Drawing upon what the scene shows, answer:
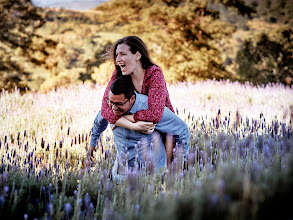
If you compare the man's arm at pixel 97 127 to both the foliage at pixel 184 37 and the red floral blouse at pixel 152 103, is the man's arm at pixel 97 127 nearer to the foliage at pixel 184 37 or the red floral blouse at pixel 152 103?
the red floral blouse at pixel 152 103

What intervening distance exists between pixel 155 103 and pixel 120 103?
0.33m

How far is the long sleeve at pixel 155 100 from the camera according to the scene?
243 centimetres

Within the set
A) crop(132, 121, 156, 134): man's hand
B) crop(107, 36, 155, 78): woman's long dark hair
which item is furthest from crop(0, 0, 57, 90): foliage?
crop(132, 121, 156, 134): man's hand

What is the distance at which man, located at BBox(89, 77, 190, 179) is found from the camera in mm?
2377

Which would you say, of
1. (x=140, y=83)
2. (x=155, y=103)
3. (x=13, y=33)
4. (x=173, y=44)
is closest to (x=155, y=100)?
(x=155, y=103)

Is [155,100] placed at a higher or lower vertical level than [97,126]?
higher

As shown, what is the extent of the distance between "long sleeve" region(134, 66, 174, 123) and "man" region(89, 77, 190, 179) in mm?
118

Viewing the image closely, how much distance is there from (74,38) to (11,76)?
5649 millimetres

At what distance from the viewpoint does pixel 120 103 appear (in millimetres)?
2402

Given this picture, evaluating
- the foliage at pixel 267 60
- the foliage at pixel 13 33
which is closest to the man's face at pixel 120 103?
the foliage at pixel 13 33

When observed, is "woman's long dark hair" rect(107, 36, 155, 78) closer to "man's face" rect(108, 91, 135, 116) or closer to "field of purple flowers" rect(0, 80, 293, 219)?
"man's face" rect(108, 91, 135, 116)

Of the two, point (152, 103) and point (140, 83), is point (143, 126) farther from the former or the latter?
point (140, 83)

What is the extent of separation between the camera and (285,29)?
11422mm

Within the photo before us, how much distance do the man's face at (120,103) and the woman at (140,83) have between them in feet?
0.22
